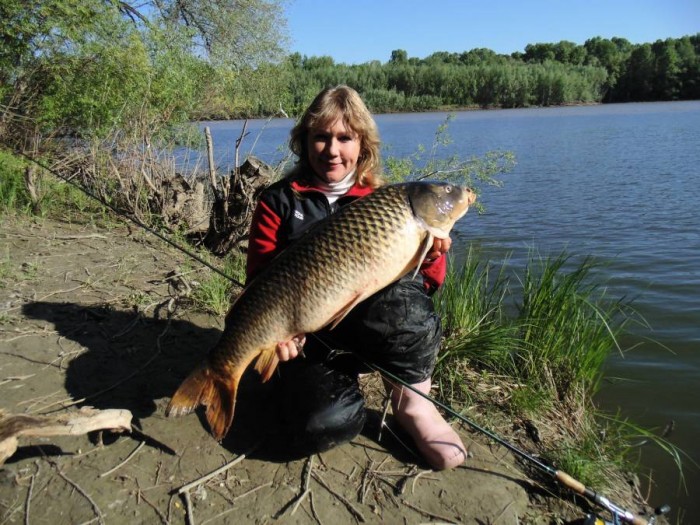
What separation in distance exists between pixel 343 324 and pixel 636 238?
7686mm

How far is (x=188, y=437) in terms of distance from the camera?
9.47 ft

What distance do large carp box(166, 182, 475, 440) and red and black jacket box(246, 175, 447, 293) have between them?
0.54m

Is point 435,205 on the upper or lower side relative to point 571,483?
upper

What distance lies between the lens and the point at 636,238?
8938mm

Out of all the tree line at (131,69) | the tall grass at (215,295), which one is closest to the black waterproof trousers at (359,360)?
the tall grass at (215,295)

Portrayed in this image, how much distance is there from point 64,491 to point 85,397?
72 centimetres

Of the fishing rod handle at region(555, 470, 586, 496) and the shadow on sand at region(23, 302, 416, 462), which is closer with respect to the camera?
the fishing rod handle at region(555, 470, 586, 496)

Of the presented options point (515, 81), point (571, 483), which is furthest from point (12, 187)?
point (515, 81)

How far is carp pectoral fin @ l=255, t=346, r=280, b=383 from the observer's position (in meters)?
2.61

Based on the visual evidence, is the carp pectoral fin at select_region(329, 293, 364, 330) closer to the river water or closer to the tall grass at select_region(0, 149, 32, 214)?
the river water

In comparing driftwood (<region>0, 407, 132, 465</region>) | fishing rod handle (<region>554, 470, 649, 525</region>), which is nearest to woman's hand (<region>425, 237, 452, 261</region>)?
fishing rod handle (<region>554, 470, 649, 525</region>)

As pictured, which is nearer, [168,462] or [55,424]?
[55,424]

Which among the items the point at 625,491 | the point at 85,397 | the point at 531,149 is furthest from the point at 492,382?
the point at 531,149

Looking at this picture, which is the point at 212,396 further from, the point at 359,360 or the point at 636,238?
the point at 636,238
